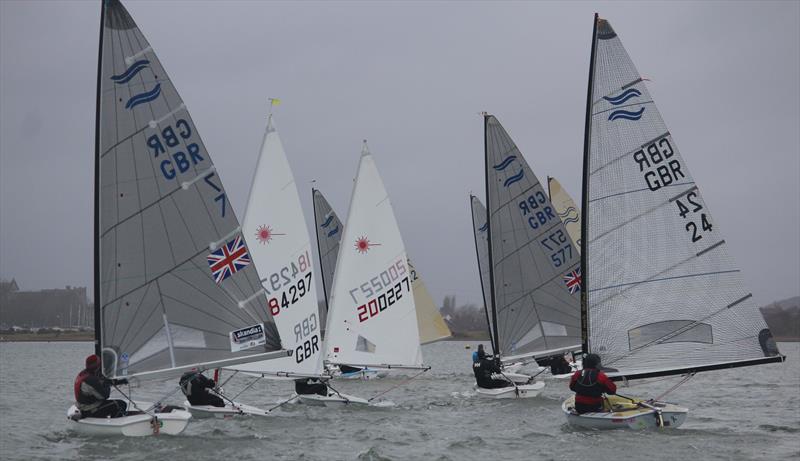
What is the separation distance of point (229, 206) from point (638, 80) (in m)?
7.66

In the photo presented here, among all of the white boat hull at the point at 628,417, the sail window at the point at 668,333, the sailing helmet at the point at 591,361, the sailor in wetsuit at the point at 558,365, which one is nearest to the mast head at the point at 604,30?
the sail window at the point at 668,333

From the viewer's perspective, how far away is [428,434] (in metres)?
16.6

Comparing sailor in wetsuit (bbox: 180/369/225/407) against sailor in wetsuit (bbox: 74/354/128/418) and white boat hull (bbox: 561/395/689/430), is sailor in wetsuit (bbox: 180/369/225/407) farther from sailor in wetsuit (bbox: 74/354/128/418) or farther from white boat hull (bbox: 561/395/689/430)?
white boat hull (bbox: 561/395/689/430)

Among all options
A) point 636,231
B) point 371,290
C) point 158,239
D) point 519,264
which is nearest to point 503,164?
point 519,264

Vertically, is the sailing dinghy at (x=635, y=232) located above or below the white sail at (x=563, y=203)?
below

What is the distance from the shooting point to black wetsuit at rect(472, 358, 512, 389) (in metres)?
22.9

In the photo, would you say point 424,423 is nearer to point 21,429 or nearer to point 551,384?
point 21,429

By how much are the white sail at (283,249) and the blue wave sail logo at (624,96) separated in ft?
27.0

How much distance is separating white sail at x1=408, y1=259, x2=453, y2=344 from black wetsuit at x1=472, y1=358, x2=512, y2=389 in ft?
45.2

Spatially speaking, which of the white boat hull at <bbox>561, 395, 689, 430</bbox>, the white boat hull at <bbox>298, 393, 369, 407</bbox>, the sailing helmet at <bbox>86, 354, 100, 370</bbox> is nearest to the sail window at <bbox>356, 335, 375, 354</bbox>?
the white boat hull at <bbox>298, 393, 369, 407</bbox>

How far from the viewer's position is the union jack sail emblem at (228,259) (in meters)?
15.4

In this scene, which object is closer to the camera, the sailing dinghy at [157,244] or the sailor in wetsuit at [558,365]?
the sailing dinghy at [157,244]

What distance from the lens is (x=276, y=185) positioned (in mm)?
A: 21156

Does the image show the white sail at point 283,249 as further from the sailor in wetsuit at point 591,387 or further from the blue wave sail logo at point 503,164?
the sailor in wetsuit at point 591,387
